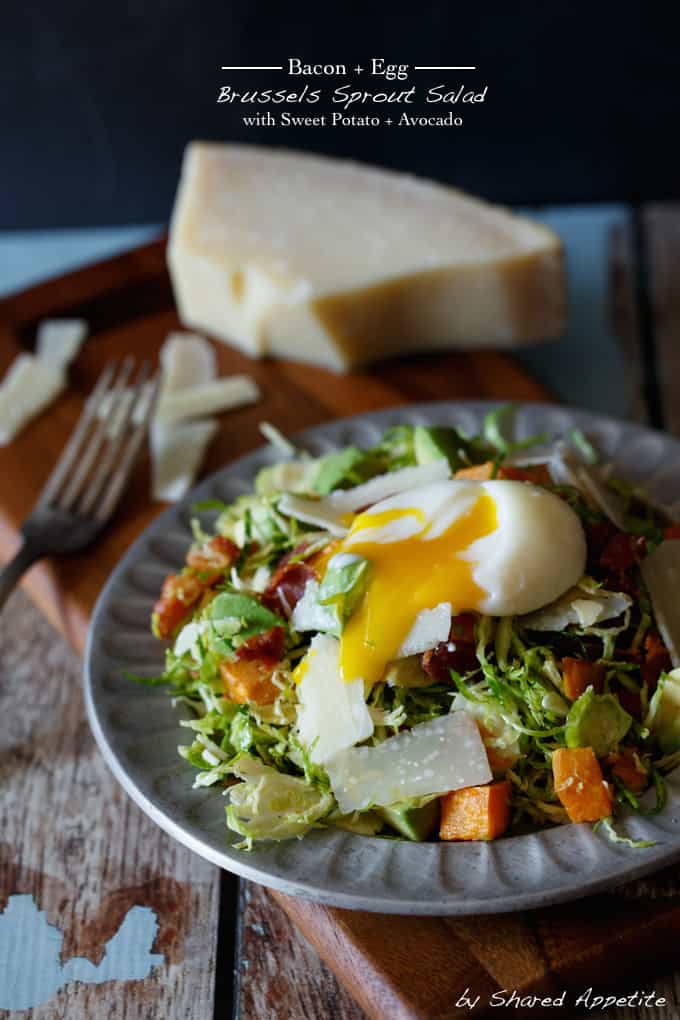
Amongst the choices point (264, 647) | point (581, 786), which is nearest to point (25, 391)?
point (264, 647)

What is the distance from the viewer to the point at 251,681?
2.40m

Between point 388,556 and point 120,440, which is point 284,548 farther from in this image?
point 120,440

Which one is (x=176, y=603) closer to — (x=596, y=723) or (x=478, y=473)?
(x=478, y=473)

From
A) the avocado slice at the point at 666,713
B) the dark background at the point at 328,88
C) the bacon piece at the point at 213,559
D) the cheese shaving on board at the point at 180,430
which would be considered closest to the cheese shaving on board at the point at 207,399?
the cheese shaving on board at the point at 180,430

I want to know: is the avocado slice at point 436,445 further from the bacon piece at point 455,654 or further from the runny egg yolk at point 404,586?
the bacon piece at point 455,654

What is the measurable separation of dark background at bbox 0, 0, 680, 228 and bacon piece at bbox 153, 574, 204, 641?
9.28 ft

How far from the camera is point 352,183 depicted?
4305 millimetres

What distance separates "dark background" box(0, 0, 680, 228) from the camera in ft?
15.5

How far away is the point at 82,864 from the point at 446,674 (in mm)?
974

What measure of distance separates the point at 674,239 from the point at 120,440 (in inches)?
106

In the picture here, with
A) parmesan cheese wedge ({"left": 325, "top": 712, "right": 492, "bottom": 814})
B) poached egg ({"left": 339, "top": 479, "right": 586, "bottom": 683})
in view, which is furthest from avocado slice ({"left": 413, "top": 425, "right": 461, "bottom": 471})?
parmesan cheese wedge ({"left": 325, "top": 712, "right": 492, "bottom": 814})

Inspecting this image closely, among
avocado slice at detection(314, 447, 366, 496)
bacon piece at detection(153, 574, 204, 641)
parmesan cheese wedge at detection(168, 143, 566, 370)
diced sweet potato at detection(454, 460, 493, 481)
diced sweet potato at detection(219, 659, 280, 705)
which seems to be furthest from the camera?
parmesan cheese wedge at detection(168, 143, 566, 370)

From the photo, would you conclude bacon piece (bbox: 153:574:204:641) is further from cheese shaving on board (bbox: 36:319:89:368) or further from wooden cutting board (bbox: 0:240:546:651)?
cheese shaving on board (bbox: 36:319:89:368)

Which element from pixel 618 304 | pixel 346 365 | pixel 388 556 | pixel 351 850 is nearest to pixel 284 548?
pixel 388 556
